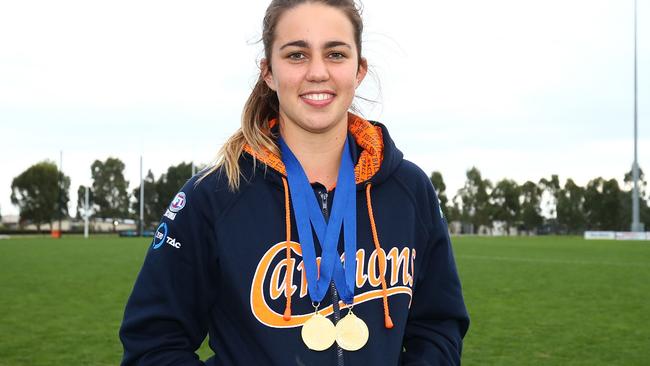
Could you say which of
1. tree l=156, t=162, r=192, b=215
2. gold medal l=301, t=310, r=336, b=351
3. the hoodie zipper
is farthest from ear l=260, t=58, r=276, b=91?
tree l=156, t=162, r=192, b=215

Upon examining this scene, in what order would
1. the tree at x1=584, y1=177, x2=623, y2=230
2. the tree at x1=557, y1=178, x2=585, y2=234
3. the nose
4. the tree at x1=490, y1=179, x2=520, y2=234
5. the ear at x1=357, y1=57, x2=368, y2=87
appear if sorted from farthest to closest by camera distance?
the tree at x1=490, y1=179, x2=520, y2=234 < the tree at x1=557, y1=178, x2=585, y2=234 < the tree at x1=584, y1=177, x2=623, y2=230 < the ear at x1=357, y1=57, x2=368, y2=87 < the nose

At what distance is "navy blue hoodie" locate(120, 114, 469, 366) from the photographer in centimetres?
192

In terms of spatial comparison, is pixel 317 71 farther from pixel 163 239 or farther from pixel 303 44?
pixel 163 239

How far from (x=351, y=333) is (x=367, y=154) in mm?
565

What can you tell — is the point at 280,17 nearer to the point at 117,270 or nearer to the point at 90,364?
the point at 90,364

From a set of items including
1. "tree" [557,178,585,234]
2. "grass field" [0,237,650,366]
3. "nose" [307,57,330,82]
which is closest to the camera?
"nose" [307,57,330,82]

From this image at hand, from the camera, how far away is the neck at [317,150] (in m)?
2.15

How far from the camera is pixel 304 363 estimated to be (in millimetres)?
1912

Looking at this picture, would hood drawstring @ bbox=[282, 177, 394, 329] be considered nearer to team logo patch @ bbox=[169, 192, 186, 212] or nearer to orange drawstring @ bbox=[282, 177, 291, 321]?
orange drawstring @ bbox=[282, 177, 291, 321]

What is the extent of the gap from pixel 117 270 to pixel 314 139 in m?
15.8

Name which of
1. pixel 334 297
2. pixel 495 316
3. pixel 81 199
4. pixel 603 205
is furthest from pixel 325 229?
pixel 81 199

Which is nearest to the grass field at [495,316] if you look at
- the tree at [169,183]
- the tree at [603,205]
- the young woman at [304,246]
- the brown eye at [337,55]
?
the young woman at [304,246]

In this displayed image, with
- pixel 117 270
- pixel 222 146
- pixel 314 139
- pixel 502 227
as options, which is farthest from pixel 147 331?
pixel 502 227

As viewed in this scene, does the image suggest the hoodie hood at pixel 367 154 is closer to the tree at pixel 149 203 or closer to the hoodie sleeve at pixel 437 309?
the hoodie sleeve at pixel 437 309
